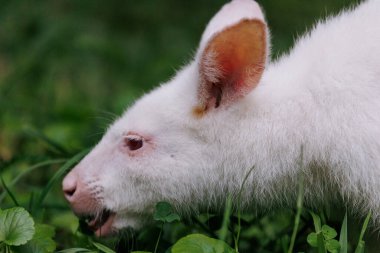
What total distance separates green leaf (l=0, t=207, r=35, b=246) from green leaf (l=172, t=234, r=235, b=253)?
0.74 meters

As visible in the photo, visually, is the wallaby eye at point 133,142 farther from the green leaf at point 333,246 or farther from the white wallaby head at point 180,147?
the green leaf at point 333,246

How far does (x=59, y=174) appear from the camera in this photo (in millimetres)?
5312

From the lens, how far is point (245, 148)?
481 cm

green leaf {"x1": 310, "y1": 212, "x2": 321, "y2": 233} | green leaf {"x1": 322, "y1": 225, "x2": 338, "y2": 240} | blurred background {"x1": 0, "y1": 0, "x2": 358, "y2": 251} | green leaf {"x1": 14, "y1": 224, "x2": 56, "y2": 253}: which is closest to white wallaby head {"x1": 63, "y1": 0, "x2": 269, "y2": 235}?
green leaf {"x1": 14, "y1": 224, "x2": 56, "y2": 253}

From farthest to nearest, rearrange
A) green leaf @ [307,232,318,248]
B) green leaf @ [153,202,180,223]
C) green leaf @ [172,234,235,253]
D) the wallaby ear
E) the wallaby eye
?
the wallaby eye → green leaf @ [153,202,180,223] → the wallaby ear → green leaf @ [307,232,318,248] → green leaf @ [172,234,235,253]

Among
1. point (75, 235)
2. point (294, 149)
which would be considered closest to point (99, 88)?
point (75, 235)

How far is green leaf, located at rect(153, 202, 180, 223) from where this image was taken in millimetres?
4652

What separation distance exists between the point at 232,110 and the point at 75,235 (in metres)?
1.25

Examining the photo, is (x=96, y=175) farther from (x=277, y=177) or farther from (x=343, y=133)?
(x=343, y=133)

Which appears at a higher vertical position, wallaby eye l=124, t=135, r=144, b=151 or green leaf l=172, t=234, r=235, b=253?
wallaby eye l=124, t=135, r=144, b=151

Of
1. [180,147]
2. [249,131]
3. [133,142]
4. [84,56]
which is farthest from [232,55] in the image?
[84,56]

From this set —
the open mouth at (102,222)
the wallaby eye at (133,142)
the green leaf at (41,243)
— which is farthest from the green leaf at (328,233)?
the green leaf at (41,243)

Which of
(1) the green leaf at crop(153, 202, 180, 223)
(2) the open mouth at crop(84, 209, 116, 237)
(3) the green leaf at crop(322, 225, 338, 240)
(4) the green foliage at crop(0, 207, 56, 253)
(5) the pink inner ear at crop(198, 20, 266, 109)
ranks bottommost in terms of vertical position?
(2) the open mouth at crop(84, 209, 116, 237)

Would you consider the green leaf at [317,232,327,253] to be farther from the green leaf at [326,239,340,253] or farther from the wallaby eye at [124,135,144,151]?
the wallaby eye at [124,135,144,151]
